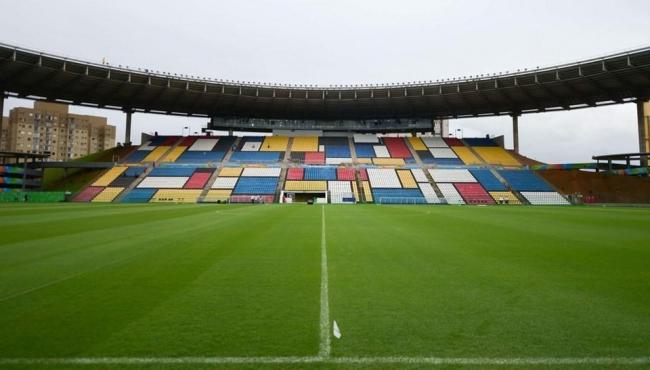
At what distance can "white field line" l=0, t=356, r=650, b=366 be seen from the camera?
2.77m

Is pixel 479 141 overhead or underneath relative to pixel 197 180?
overhead

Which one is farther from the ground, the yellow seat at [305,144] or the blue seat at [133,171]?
the yellow seat at [305,144]

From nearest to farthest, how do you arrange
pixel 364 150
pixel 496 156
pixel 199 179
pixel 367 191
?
pixel 367 191 < pixel 199 179 < pixel 496 156 < pixel 364 150

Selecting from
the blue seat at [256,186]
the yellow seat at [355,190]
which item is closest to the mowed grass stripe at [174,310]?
the yellow seat at [355,190]

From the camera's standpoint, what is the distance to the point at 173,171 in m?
49.6

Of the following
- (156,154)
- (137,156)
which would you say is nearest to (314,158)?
(156,154)

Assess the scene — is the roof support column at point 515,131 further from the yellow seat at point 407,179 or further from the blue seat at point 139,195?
the blue seat at point 139,195

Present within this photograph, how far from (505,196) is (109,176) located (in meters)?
47.0

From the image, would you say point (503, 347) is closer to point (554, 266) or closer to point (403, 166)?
point (554, 266)

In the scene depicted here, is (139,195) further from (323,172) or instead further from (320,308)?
(320,308)

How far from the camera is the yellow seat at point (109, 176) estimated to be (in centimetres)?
4619

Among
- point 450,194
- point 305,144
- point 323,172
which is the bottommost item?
point 450,194

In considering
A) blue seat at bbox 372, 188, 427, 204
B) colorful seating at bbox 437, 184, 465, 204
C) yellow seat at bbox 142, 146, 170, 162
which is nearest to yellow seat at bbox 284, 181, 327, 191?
blue seat at bbox 372, 188, 427, 204

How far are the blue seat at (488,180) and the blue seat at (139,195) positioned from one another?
38.3 metres
